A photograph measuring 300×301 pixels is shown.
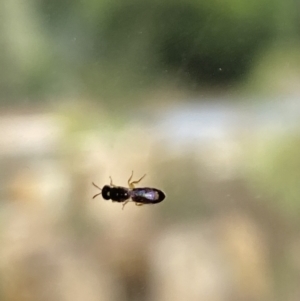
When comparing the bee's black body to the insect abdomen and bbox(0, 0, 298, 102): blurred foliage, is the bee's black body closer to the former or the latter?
the insect abdomen

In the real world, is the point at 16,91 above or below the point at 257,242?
above

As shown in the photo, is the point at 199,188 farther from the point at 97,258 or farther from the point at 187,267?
the point at 97,258

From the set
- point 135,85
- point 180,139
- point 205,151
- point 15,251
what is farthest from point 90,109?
point 15,251

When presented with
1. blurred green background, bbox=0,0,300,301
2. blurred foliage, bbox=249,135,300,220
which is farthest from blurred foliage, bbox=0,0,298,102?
blurred foliage, bbox=249,135,300,220

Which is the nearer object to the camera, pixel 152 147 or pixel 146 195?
pixel 146 195

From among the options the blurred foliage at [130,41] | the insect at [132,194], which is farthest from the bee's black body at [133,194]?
the blurred foliage at [130,41]

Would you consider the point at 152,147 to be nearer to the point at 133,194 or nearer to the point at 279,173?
the point at 133,194

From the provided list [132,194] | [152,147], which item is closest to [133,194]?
[132,194]
